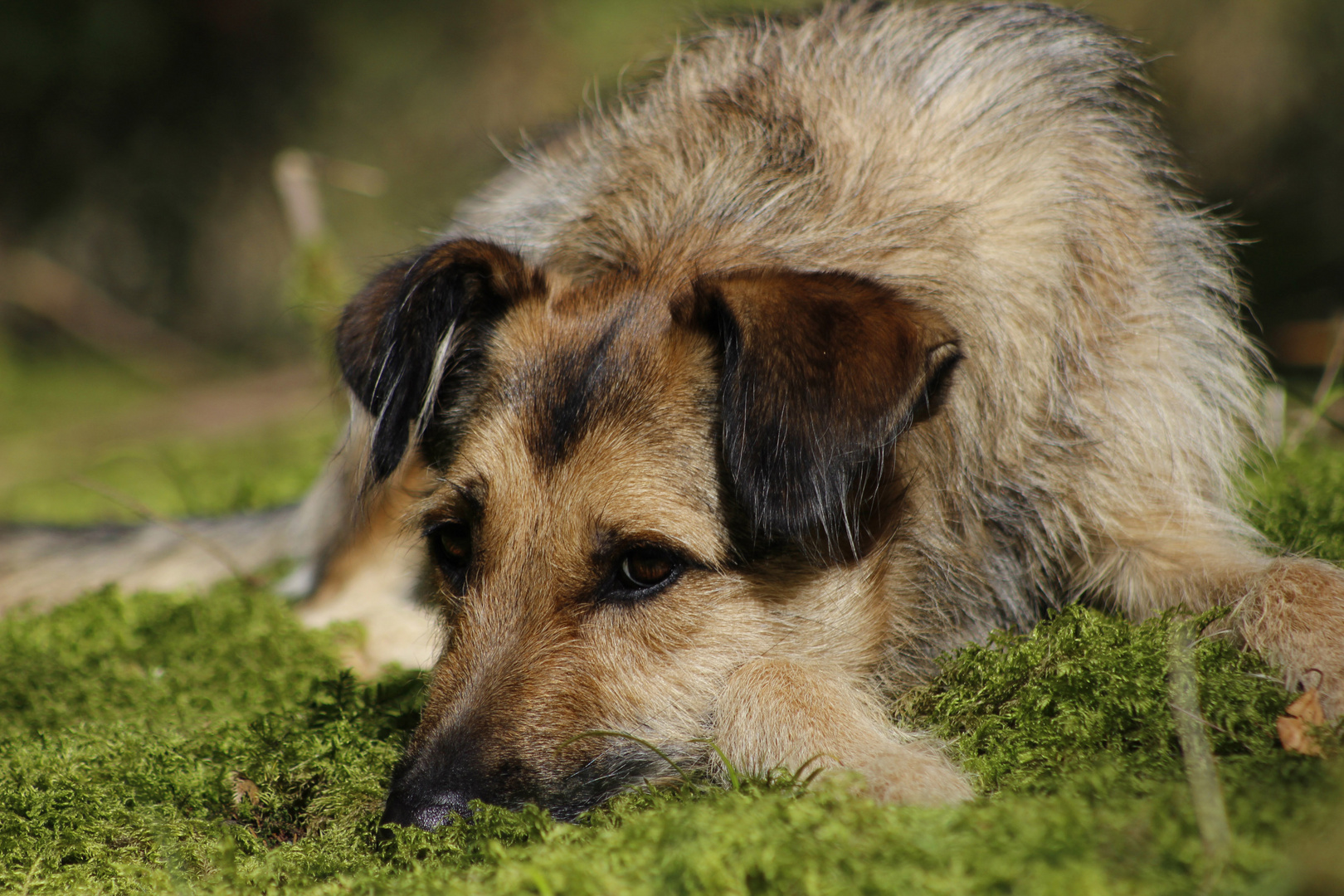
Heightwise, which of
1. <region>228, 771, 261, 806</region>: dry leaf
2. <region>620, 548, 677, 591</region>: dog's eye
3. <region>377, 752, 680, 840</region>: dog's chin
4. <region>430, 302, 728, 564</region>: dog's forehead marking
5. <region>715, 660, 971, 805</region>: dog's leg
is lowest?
<region>228, 771, 261, 806</region>: dry leaf

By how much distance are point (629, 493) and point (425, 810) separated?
827 mm

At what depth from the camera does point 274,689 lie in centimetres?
318

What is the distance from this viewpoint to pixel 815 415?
2.28 meters

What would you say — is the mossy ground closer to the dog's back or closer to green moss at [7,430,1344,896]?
green moss at [7,430,1344,896]

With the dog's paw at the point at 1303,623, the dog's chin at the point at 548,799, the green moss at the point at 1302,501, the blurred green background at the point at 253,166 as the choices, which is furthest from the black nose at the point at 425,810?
the blurred green background at the point at 253,166

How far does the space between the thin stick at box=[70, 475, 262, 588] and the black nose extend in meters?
2.51

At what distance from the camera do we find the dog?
233 cm

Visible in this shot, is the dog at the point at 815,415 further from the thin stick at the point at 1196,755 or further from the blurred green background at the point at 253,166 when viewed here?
the blurred green background at the point at 253,166

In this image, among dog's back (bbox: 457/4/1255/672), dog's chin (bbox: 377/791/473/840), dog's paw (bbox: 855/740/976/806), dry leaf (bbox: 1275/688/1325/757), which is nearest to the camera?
dry leaf (bbox: 1275/688/1325/757)

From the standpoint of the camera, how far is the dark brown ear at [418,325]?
2.95m

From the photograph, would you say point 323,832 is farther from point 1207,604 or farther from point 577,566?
point 1207,604

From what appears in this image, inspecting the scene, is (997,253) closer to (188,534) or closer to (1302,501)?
(1302,501)

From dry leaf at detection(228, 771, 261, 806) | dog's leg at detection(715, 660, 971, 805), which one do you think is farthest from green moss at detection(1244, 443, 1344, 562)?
dry leaf at detection(228, 771, 261, 806)

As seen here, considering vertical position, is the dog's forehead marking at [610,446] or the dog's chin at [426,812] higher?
the dog's forehead marking at [610,446]
